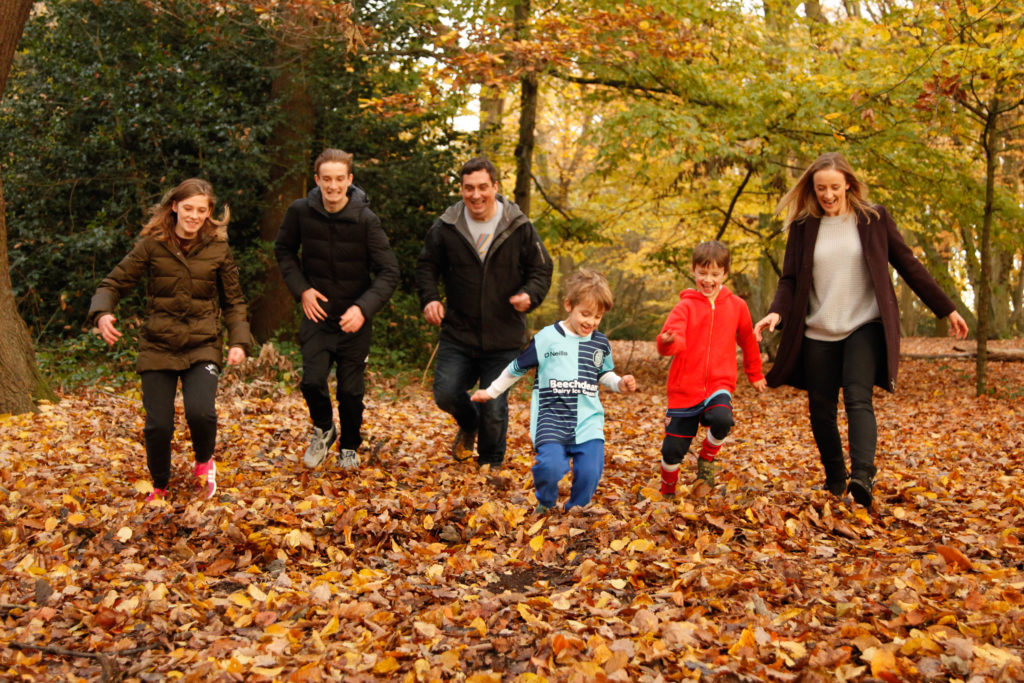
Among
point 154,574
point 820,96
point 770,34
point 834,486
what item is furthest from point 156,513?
point 770,34

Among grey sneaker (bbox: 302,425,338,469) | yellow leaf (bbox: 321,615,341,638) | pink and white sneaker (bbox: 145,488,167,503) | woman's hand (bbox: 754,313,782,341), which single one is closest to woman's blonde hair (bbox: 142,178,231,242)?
pink and white sneaker (bbox: 145,488,167,503)

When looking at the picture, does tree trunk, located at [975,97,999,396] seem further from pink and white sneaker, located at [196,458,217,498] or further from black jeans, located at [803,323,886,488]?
pink and white sneaker, located at [196,458,217,498]

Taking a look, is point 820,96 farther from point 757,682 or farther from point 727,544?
point 757,682

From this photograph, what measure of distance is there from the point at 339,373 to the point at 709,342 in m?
2.62

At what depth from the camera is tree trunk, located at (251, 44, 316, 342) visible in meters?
12.9

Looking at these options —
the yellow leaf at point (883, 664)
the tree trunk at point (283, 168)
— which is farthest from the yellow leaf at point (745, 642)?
the tree trunk at point (283, 168)

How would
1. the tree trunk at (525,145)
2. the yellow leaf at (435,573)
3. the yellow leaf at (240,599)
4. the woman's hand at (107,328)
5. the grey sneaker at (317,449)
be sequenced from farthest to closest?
the tree trunk at (525,145) → the grey sneaker at (317,449) → the woman's hand at (107,328) → the yellow leaf at (435,573) → the yellow leaf at (240,599)

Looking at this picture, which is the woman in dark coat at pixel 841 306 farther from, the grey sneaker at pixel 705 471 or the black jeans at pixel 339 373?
the black jeans at pixel 339 373

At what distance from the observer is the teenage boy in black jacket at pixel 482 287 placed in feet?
19.6

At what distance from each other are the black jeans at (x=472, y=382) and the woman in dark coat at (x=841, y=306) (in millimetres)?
1885

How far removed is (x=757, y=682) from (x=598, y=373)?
7.40 ft

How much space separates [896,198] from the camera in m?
13.0

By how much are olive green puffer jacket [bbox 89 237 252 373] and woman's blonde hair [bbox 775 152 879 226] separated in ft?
11.3

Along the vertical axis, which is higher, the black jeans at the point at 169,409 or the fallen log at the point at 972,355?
the black jeans at the point at 169,409
